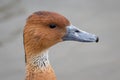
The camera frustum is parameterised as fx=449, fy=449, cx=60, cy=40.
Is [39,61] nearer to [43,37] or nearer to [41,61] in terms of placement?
[41,61]

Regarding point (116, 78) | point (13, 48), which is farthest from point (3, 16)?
point (116, 78)

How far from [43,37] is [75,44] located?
3184 millimetres

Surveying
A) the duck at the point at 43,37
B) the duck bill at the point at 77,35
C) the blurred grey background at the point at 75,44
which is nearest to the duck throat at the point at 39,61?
the duck at the point at 43,37

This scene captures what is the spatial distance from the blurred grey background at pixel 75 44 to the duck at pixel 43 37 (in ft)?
8.25

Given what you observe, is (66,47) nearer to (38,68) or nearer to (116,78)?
(116,78)

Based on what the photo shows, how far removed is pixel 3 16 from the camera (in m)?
8.10

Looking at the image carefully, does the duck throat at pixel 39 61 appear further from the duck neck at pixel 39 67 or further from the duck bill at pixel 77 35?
the duck bill at pixel 77 35

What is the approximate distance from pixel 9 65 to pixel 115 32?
6.03ft

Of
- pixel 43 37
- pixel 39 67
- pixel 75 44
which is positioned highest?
pixel 75 44

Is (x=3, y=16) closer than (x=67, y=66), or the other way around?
(x=67, y=66)

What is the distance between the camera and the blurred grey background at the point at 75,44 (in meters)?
6.84

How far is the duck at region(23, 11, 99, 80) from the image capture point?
4.15m

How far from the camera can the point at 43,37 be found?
4.17m

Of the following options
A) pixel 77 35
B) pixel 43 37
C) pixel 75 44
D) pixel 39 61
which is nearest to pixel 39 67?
pixel 39 61
